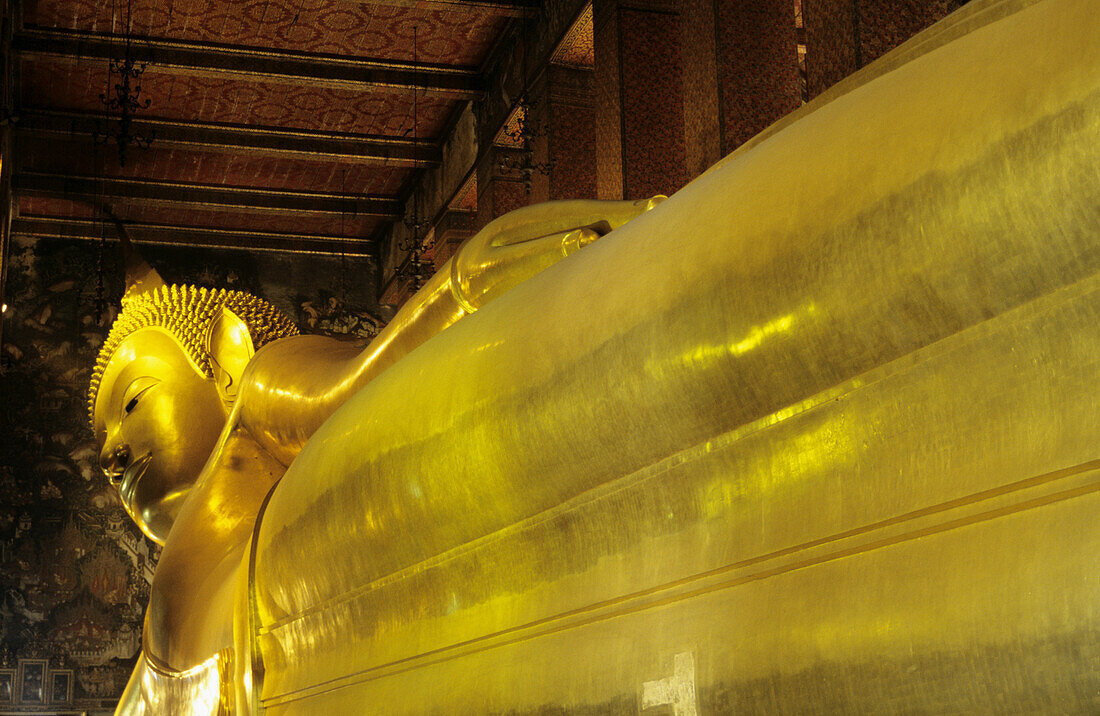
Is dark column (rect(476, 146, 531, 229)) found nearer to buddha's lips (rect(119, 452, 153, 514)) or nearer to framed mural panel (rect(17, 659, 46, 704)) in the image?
framed mural panel (rect(17, 659, 46, 704))

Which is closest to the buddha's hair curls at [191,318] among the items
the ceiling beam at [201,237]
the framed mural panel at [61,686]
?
the framed mural panel at [61,686]

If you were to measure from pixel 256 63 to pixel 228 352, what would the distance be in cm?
687

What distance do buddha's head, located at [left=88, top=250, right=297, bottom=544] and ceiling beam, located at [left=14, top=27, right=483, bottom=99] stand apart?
6607mm

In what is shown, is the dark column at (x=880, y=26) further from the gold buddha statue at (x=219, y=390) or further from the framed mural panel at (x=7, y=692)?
the framed mural panel at (x=7, y=692)

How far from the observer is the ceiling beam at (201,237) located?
1099 cm

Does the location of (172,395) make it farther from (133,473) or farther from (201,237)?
(201,237)

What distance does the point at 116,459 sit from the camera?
2.16 meters

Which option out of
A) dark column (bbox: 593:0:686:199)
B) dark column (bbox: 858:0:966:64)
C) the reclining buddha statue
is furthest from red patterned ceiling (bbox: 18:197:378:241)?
the reclining buddha statue

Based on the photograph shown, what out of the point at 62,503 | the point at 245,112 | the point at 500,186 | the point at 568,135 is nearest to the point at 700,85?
the point at 568,135

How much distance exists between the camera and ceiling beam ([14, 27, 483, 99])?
8.09 meters

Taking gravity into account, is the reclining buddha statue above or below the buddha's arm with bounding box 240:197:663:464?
below

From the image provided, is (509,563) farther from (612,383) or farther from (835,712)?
(835,712)

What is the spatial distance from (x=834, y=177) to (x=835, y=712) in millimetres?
284

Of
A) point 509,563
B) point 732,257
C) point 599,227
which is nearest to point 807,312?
point 732,257
